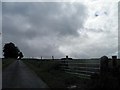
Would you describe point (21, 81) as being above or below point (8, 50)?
below

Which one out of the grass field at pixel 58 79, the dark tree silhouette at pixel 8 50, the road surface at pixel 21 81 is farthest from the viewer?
the dark tree silhouette at pixel 8 50

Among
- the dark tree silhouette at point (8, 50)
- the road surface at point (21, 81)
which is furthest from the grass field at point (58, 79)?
the dark tree silhouette at point (8, 50)

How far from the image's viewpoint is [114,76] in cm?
1105

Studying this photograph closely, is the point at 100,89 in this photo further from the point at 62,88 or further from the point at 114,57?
the point at 114,57

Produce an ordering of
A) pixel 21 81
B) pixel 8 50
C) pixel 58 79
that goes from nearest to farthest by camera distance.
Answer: pixel 21 81, pixel 58 79, pixel 8 50

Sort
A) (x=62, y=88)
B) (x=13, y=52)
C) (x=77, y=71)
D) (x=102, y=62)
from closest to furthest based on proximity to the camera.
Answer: (x=62, y=88), (x=102, y=62), (x=77, y=71), (x=13, y=52)

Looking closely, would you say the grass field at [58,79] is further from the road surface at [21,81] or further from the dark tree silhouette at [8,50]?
the dark tree silhouette at [8,50]

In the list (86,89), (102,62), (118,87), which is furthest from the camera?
(102,62)

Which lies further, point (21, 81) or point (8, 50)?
point (8, 50)

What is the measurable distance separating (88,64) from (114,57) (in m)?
3.39

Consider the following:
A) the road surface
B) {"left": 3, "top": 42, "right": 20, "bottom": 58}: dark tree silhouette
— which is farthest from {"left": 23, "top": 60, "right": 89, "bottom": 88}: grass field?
{"left": 3, "top": 42, "right": 20, "bottom": 58}: dark tree silhouette

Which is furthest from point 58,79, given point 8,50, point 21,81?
point 8,50

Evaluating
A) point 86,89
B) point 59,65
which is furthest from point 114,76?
point 59,65

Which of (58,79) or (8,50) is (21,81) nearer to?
(58,79)
